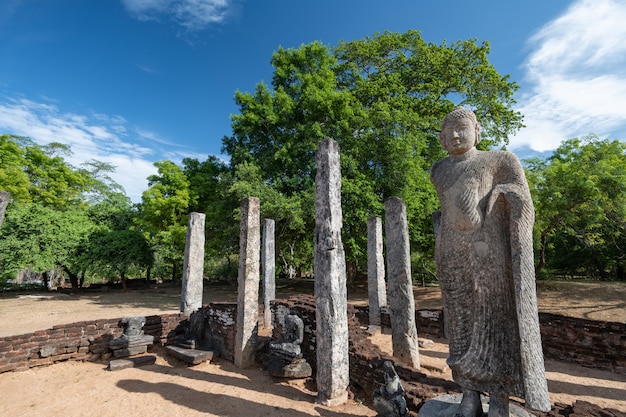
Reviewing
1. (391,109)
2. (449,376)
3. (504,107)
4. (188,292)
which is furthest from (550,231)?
(188,292)

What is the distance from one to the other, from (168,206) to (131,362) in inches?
515

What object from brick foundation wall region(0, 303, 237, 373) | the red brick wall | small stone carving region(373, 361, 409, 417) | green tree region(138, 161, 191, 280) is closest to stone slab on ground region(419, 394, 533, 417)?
small stone carving region(373, 361, 409, 417)

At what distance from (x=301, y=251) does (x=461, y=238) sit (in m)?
21.7

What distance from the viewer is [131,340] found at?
26.8 feet

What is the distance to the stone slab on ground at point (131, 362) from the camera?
723 centimetres

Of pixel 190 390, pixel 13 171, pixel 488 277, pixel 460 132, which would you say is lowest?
pixel 190 390

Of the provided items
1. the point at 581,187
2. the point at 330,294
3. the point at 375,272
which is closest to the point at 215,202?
the point at 375,272

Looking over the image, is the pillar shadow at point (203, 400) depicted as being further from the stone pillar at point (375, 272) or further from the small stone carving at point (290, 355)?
the stone pillar at point (375, 272)

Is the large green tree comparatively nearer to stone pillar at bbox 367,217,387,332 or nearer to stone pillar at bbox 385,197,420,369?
stone pillar at bbox 367,217,387,332

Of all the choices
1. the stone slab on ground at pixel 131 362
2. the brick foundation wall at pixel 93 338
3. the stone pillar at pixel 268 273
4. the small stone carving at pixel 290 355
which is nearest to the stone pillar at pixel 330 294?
the small stone carving at pixel 290 355

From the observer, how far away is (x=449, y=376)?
656 centimetres

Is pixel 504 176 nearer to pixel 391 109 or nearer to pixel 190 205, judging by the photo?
pixel 391 109

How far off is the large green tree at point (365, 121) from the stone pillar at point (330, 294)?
8293 millimetres

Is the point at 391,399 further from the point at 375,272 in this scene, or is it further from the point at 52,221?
the point at 52,221
